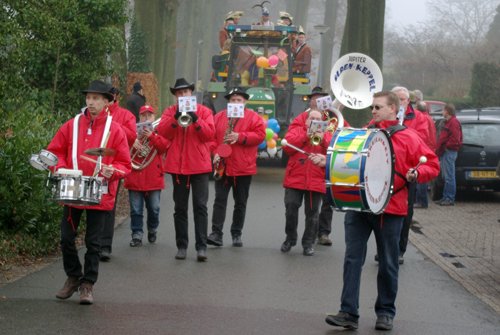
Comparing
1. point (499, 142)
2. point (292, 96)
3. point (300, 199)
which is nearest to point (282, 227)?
point (300, 199)

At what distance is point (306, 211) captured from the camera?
11969 millimetres

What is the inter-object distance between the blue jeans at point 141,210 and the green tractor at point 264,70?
11.0 meters

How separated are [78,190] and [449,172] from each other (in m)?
10.9

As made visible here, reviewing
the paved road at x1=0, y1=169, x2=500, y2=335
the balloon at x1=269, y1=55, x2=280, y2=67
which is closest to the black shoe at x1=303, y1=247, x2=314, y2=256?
the paved road at x1=0, y1=169, x2=500, y2=335

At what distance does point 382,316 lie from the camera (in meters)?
8.11

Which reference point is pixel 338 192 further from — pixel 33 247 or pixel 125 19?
pixel 125 19

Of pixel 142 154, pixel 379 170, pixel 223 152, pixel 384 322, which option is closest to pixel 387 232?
pixel 379 170

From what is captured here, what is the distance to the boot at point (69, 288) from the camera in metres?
8.62

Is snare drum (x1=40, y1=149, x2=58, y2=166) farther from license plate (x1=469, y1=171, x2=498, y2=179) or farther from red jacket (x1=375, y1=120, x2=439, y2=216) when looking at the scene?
license plate (x1=469, y1=171, x2=498, y2=179)

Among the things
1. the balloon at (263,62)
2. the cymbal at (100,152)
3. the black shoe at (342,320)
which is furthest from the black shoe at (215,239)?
the balloon at (263,62)

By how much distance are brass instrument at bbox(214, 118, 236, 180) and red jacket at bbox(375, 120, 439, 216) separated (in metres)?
4.03

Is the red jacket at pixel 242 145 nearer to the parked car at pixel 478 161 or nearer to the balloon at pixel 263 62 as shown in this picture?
the parked car at pixel 478 161

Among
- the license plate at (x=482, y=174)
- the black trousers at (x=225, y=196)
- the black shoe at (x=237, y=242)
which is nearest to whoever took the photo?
the black trousers at (x=225, y=196)

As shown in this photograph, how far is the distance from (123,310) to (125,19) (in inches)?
382
